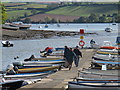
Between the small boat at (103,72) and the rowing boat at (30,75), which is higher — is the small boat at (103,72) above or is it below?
above

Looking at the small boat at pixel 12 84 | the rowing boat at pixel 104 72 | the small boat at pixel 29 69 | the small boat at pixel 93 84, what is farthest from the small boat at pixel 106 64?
the small boat at pixel 93 84

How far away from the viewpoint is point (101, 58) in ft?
118

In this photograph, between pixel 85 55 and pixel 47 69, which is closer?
pixel 47 69

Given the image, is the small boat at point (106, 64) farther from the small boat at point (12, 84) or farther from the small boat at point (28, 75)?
the small boat at point (12, 84)

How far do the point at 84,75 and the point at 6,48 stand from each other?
4384cm

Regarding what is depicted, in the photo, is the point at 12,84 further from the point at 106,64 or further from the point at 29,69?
the point at 106,64

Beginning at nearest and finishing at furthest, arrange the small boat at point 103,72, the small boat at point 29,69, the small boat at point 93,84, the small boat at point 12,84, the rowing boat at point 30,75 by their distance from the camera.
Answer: the small boat at point 93,84
the small boat at point 103,72
the small boat at point 12,84
the rowing boat at point 30,75
the small boat at point 29,69

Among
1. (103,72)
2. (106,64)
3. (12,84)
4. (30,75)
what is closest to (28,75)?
(30,75)

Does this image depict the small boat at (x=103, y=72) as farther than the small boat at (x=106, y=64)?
No

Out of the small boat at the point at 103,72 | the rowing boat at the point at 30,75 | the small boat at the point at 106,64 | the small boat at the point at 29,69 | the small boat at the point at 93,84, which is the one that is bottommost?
the rowing boat at the point at 30,75

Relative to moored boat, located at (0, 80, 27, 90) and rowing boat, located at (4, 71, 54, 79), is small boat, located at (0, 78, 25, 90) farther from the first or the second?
rowing boat, located at (4, 71, 54, 79)

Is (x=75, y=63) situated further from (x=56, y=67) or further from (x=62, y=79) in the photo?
(x=62, y=79)

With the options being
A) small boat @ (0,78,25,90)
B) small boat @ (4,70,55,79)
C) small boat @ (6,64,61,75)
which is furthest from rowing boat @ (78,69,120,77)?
small boat @ (6,64,61,75)

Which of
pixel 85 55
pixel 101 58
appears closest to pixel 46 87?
pixel 101 58
